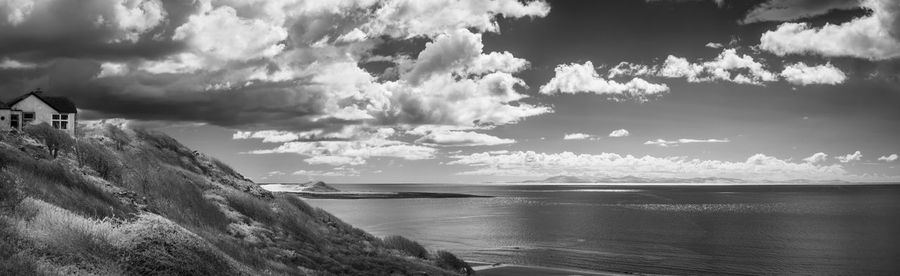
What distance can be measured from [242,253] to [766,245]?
61.2 m

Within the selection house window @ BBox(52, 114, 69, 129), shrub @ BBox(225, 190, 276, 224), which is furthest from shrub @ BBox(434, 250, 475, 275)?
house window @ BBox(52, 114, 69, 129)

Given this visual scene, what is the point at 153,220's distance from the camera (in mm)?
13695

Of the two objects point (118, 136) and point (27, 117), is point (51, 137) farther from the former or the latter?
point (27, 117)

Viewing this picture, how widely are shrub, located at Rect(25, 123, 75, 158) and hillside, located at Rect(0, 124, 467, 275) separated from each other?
48 mm

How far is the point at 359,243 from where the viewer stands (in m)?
32.9

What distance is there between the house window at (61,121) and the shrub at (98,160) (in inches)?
532

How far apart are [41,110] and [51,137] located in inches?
559

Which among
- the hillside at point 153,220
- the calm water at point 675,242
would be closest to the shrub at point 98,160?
the hillside at point 153,220

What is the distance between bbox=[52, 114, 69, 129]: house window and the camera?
35781 millimetres

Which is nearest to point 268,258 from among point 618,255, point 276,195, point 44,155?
point 44,155

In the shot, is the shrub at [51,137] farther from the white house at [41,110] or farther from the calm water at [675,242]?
the calm water at [675,242]

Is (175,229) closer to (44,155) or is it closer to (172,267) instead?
(172,267)

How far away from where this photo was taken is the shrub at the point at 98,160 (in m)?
23.9

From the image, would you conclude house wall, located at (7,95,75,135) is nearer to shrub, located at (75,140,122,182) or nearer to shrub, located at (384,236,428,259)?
shrub, located at (75,140,122,182)
